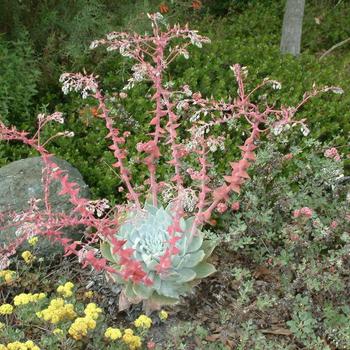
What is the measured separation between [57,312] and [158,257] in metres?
0.51

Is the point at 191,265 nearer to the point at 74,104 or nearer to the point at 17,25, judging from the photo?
the point at 74,104

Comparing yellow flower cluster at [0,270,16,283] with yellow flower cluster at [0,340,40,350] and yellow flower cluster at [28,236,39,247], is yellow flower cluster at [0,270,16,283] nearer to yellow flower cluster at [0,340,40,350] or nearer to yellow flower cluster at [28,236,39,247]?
yellow flower cluster at [28,236,39,247]

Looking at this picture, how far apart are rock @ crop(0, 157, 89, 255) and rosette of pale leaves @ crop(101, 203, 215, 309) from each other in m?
0.63

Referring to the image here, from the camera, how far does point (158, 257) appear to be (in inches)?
112

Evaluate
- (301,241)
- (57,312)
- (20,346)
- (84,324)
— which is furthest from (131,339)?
(301,241)

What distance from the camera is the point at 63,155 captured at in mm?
4402

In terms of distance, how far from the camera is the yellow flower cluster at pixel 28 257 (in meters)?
3.26

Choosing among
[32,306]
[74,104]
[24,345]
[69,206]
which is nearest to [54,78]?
[74,104]

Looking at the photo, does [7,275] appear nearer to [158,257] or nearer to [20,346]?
[20,346]

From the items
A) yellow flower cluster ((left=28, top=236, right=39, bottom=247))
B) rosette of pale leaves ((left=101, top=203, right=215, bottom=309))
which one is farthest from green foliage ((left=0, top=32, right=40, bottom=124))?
rosette of pale leaves ((left=101, top=203, right=215, bottom=309))

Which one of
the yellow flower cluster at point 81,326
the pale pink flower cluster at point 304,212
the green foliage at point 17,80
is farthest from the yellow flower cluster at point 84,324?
the green foliage at point 17,80

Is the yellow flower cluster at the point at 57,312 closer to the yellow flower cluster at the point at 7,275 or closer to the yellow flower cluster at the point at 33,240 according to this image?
the yellow flower cluster at the point at 7,275

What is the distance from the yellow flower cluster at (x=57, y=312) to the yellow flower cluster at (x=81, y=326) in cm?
7

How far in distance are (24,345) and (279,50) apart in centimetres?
465
